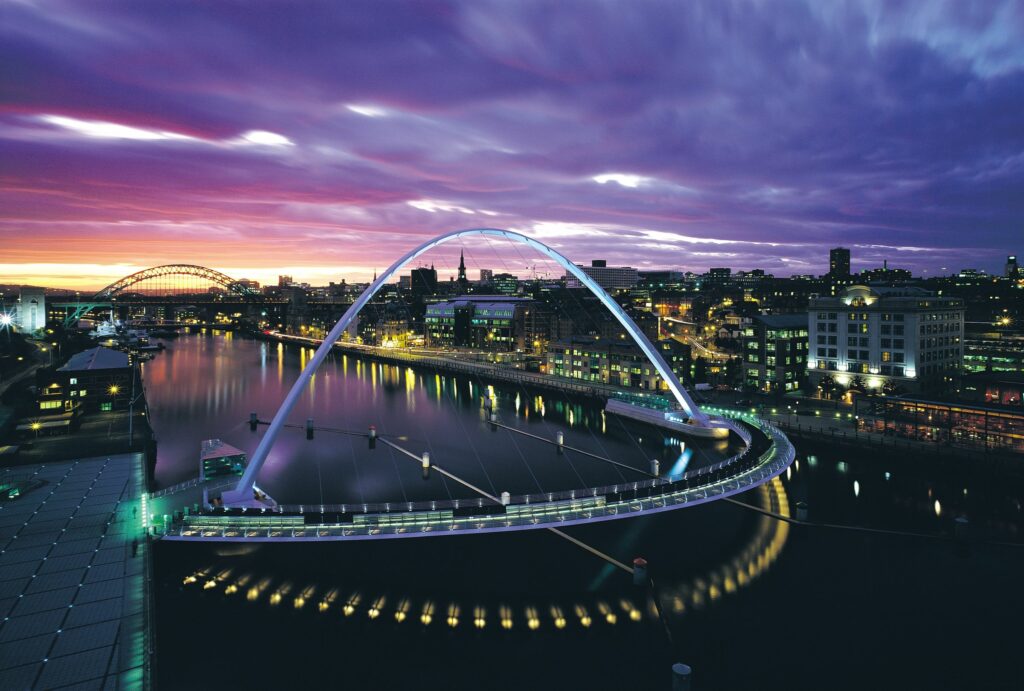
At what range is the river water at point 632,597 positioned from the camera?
1587 centimetres

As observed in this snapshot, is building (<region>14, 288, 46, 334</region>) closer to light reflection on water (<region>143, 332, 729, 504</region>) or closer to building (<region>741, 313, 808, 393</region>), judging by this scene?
light reflection on water (<region>143, 332, 729, 504</region>)

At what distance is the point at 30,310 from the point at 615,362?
10817cm

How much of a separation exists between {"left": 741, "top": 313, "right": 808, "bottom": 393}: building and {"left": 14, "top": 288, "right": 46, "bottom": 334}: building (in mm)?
119570

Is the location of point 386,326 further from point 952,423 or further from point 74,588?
point 74,588

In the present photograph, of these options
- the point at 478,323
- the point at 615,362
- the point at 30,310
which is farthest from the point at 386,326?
the point at 615,362

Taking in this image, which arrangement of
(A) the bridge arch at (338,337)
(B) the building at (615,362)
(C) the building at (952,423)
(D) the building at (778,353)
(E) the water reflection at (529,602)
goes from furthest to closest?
(B) the building at (615,362), (D) the building at (778,353), (C) the building at (952,423), (A) the bridge arch at (338,337), (E) the water reflection at (529,602)

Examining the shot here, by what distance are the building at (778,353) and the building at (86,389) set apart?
57.1m

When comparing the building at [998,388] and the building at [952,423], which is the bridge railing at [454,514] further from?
the building at [998,388]

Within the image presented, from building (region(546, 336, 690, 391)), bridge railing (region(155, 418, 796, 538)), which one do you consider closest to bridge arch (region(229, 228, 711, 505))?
bridge railing (region(155, 418, 796, 538))

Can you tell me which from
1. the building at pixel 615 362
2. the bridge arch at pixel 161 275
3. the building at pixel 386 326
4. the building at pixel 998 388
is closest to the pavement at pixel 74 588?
the building at pixel 615 362

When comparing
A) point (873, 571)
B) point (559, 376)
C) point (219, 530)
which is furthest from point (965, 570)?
point (559, 376)

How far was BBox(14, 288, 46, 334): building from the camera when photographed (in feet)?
326

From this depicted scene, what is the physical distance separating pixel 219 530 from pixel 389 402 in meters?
40.4

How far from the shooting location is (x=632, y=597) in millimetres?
19344
